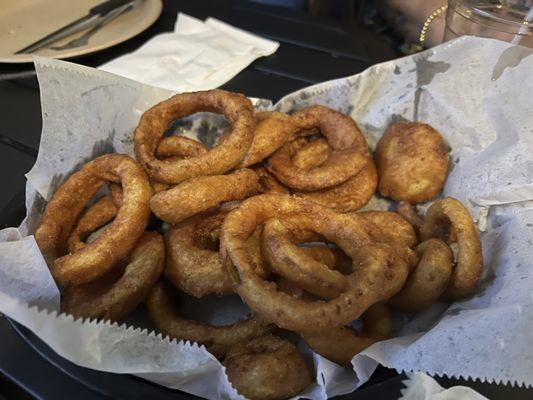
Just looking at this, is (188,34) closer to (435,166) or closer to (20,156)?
(20,156)

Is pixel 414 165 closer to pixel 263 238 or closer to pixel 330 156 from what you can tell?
pixel 330 156

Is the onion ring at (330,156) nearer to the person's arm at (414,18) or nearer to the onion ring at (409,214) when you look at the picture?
the onion ring at (409,214)

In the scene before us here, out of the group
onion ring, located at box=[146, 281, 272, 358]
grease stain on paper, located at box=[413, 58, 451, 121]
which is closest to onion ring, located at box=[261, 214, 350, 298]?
onion ring, located at box=[146, 281, 272, 358]

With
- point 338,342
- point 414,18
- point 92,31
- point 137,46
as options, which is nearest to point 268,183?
point 338,342

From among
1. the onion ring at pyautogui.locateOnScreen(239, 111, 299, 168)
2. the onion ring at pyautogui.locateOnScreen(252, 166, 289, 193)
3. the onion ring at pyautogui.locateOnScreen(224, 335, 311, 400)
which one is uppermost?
the onion ring at pyautogui.locateOnScreen(239, 111, 299, 168)

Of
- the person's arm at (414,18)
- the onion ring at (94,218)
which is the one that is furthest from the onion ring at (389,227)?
the person's arm at (414,18)

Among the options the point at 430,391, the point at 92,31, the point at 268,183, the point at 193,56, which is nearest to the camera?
the point at 430,391

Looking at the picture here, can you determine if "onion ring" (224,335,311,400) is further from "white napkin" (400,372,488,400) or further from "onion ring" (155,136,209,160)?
"onion ring" (155,136,209,160)

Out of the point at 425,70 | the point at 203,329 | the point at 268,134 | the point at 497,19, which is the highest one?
the point at 497,19
